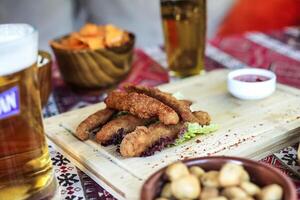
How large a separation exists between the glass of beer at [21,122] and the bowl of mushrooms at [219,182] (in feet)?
0.62

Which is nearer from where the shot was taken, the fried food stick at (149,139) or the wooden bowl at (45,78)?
the fried food stick at (149,139)

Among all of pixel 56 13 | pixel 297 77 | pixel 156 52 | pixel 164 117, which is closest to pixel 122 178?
pixel 164 117

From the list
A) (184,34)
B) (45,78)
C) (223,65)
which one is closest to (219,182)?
(45,78)

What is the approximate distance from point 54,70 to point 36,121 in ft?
2.43

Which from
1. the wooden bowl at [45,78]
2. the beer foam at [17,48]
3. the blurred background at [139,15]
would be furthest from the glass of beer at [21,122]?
the blurred background at [139,15]

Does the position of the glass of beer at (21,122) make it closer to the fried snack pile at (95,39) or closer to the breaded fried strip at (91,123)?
the breaded fried strip at (91,123)

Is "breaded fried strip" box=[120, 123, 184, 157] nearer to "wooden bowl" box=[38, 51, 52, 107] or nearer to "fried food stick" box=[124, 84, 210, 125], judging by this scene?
"fried food stick" box=[124, 84, 210, 125]

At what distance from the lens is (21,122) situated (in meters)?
0.68

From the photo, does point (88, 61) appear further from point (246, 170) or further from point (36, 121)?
point (246, 170)

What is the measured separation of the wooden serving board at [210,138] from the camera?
0.75 m

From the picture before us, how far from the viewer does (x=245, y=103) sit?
999 millimetres

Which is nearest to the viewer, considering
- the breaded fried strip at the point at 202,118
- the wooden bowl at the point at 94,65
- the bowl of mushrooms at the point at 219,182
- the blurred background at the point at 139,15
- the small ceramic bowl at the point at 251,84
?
the bowl of mushrooms at the point at 219,182

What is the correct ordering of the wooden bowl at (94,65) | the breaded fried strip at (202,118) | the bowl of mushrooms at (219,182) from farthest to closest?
1. the wooden bowl at (94,65)
2. the breaded fried strip at (202,118)
3. the bowl of mushrooms at (219,182)

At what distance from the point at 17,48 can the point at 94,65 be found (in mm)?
525
